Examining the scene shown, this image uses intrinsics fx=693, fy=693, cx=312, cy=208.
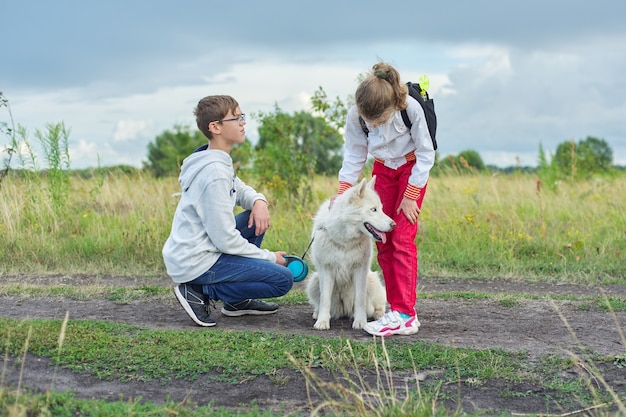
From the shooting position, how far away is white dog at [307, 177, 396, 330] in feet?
17.0

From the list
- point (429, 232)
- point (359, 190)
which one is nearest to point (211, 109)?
point (359, 190)

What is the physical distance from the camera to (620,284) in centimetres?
791

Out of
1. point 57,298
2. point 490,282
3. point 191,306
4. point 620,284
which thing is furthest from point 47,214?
point 620,284

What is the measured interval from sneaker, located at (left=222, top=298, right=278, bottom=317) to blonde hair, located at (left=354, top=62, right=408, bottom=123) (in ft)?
6.64

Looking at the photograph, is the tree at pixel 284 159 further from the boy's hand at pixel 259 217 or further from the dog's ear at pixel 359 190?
the dog's ear at pixel 359 190

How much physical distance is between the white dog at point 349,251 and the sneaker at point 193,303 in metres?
0.92

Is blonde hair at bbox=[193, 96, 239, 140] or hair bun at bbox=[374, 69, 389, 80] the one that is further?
blonde hair at bbox=[193, 96, 239, 140]

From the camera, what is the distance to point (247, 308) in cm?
607

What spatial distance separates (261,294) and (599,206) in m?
7.65

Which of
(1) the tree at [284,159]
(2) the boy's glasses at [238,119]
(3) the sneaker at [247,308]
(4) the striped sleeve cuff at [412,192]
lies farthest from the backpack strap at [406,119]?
(1) the tree at [284,159]

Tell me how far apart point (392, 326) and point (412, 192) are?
1.05m

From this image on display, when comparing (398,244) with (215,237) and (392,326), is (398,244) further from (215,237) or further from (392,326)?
(215,237)

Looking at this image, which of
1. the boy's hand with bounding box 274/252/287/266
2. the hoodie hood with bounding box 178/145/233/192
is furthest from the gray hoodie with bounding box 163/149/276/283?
the boy's hand with bounding box 274/252/287/266

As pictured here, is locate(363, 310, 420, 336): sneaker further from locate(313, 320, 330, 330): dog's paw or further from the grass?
the grass
